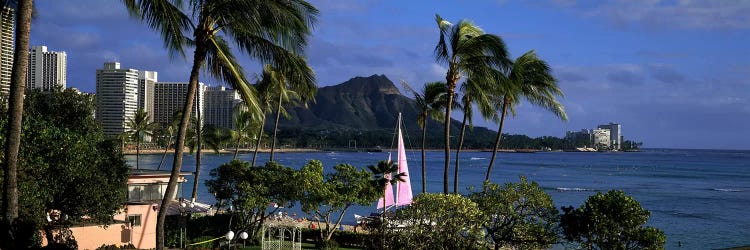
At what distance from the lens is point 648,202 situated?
67.9 m

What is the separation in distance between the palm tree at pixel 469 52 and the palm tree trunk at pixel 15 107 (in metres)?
13.2

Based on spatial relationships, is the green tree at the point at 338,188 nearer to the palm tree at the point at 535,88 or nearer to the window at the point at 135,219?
the palm tree at the point at 535,88

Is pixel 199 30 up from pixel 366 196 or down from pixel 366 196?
up

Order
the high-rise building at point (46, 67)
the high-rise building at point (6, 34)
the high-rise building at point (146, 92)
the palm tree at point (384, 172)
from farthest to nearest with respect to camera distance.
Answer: the high-rise building at point (146, 92) < the high-rise building at point (46, 67) < the palm tree at point (384, 172) < the high-rise building at point (6, 34)

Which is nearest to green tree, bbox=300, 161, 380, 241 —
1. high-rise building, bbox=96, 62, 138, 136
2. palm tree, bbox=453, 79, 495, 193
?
palm tree, bbox=453, 79, 495, 193

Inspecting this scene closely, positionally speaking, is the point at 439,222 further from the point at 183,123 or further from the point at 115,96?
the point at 115,96

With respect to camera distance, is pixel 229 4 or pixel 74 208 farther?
pixel 74 208

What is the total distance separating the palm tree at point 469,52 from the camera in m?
20.6

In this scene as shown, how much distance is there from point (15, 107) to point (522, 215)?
11638mm

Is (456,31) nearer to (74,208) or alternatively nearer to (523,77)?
(523,77)

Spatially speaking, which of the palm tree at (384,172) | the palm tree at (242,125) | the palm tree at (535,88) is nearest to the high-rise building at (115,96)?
the palm tree at (242,125)

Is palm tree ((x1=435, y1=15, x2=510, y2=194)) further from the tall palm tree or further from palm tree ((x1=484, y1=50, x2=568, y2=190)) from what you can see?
the tall palm tree

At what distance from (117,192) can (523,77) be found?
14.6 metres

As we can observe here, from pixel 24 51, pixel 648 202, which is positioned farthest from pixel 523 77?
pixel 648 202
